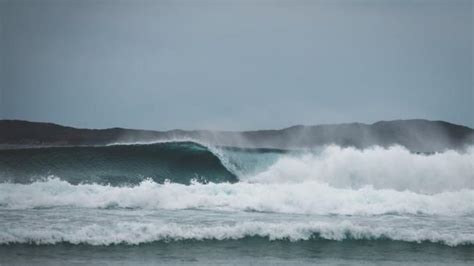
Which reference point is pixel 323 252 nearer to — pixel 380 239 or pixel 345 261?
pixel 345 261

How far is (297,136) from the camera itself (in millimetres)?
12797

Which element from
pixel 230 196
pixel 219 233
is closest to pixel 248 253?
pixel 219 233

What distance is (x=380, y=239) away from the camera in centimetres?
627

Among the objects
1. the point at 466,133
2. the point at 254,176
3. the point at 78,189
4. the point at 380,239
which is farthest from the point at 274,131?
the point at 380,239

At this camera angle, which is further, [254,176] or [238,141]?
[238,141]

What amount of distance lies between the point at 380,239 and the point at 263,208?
1.79m

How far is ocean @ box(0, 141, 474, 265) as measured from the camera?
18.9ft

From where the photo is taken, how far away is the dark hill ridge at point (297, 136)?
1017cm

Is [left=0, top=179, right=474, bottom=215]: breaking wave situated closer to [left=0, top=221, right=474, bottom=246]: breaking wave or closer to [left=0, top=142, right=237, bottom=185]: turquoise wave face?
[left=0, top=221, right=474, bottom=246]: breaking wave

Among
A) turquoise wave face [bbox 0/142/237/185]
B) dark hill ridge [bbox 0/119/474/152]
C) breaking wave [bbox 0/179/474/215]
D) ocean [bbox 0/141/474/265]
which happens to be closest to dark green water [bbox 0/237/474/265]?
ocean [bbox 0/141/474/265]

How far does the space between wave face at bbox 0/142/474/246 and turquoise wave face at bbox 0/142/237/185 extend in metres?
0.02

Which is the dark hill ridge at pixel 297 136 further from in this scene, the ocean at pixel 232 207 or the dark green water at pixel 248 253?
the dark green water at pixel 248 253

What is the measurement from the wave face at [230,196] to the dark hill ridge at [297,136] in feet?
0.89

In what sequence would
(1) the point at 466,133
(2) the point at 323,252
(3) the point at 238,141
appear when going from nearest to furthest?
(2) the point at 323,252, (1) the point at 466,133, (3) the point at 238,141
